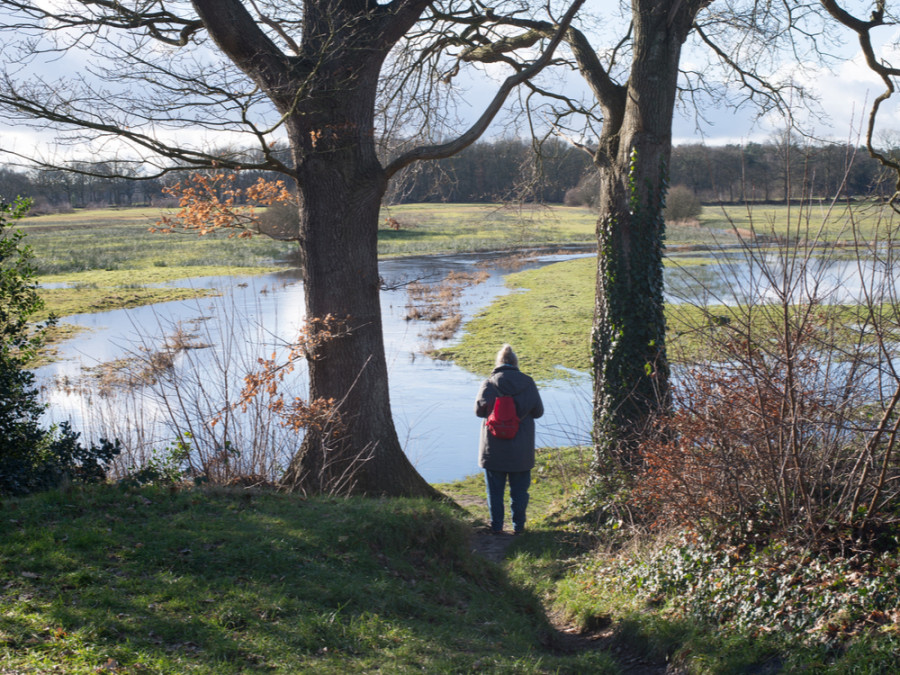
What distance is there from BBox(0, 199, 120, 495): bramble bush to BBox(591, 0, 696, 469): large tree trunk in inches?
222

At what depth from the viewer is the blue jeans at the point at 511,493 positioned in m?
8.08

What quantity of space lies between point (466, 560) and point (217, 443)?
11.1ft

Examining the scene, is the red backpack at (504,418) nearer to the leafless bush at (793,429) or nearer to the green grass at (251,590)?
the green grass at (251,590)

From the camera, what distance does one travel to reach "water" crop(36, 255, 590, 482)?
946 centimetres

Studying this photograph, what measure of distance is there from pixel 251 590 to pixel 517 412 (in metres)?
3.74

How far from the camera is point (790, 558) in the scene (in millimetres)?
4883

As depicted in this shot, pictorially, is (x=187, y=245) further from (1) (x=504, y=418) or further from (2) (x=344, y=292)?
(1) (x=504, y=418)

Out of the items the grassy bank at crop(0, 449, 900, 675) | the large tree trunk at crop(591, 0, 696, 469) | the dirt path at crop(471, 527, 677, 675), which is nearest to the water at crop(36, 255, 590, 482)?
the large tree trunk at crop(591, 0, 696, 469)

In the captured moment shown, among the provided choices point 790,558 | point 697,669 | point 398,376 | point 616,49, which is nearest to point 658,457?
point 790,558

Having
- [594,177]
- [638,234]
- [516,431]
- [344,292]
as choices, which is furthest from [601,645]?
[594,177]

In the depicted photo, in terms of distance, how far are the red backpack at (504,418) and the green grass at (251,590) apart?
4.37 feet

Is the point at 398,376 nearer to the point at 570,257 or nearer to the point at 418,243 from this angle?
the point at 570,257

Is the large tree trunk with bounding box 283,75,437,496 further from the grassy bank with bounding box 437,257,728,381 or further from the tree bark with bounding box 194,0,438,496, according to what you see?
the grassy bank with bounding box 437,257,728,381

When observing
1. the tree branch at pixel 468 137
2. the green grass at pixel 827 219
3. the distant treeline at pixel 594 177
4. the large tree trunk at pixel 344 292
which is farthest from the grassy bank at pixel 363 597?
the tree branch at pixel 468 137
